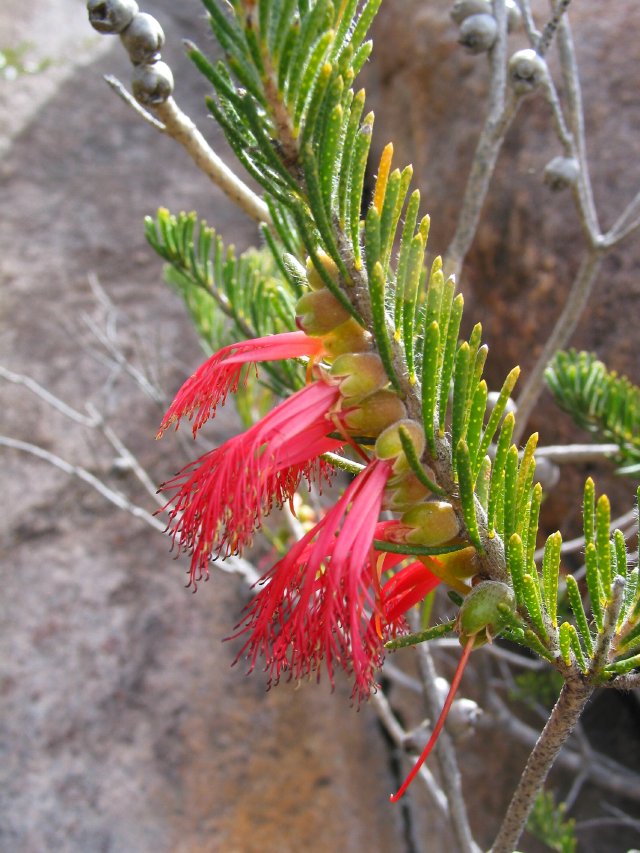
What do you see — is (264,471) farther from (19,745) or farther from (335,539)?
(19,745)

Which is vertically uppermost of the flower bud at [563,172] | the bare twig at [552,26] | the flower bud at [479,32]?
the flower bud at [479,32]

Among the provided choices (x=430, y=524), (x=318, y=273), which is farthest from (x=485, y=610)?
(x=318, y=273)

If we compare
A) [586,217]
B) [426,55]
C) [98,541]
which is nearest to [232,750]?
[98,541]

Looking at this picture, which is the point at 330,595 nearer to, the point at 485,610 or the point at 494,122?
the point at 485,610

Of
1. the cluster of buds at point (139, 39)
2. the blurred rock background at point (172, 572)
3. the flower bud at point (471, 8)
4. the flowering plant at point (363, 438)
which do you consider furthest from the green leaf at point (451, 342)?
the blurred rock background at point (172, 572)

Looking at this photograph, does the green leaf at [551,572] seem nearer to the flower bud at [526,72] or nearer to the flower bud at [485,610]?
the flower bud at [485,610]
